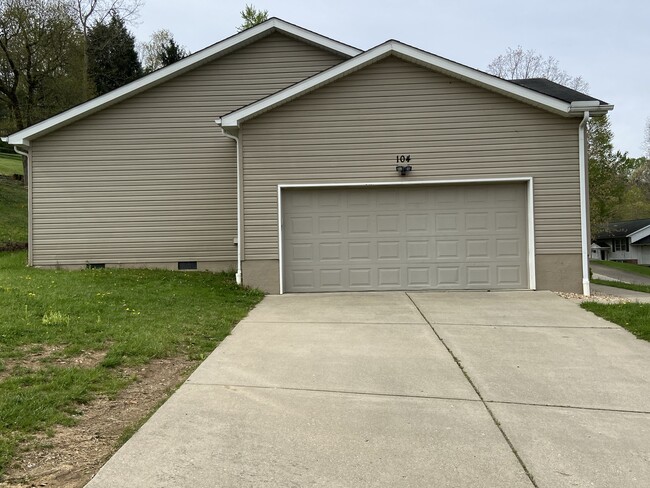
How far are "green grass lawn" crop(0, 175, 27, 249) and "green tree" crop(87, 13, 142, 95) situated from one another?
10.4 metres

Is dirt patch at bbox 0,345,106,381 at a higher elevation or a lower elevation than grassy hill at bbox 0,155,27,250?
lower

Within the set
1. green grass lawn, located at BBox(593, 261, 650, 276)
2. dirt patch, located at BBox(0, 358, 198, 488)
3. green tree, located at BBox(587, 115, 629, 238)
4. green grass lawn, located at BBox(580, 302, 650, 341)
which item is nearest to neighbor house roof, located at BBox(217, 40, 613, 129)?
green grass lawn, located at BBox(580, 302, 650, 341)

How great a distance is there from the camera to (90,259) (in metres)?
11.2

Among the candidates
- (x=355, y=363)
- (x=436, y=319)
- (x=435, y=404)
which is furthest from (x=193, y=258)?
(x=435, y=404)

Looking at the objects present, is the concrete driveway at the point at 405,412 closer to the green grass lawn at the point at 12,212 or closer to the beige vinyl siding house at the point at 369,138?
the beige vinyl siding house at the point at 369,138

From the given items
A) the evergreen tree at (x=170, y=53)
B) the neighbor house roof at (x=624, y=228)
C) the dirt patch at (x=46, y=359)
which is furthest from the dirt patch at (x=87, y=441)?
the neighbor house roof at (x=624, y=228)

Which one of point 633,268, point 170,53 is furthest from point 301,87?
point 633,268

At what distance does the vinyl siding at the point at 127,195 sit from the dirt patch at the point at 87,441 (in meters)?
7.32

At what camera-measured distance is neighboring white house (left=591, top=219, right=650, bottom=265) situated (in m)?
44.4

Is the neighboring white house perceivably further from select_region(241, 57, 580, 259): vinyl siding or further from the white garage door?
select_region(241, 57, 580, 259): vinyl siding

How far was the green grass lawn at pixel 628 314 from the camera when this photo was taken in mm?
6209

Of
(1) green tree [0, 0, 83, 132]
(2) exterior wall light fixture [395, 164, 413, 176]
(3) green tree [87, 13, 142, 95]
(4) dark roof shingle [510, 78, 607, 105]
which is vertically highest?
(3) green tree [87, 13, 142, 95]

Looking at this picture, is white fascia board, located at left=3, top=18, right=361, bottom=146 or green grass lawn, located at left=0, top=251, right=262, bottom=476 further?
white fascia board, located at left=3, top=18, right=361, bottom=146

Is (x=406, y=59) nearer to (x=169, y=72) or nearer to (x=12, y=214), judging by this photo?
(x=169, y=72)
